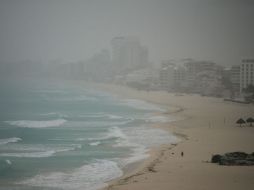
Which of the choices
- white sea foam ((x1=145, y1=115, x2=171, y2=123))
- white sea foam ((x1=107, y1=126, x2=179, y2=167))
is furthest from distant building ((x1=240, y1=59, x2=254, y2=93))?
white sea foam ((x1=107, y1=126, x2=179, y2=167))

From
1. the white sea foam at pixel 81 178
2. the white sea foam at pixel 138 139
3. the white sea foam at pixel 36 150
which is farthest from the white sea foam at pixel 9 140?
the white sea foam at pixel 81 178

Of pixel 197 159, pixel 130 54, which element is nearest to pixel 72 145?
pixel 197 159

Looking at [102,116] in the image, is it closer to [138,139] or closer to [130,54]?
[138,139]

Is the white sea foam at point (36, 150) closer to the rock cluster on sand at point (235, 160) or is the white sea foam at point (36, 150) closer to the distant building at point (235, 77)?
the rock cluster on sand at point (235, 160)

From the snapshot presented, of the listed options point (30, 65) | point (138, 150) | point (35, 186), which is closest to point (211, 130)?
point (138, 150)

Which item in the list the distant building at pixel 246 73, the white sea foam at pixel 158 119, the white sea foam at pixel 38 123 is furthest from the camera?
the distant building at pixel 246 73

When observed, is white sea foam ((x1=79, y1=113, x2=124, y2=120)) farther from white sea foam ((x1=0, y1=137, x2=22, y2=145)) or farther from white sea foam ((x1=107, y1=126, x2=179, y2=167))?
white sea foam ((x1=0, y1=137, x2=22, y2=145))
